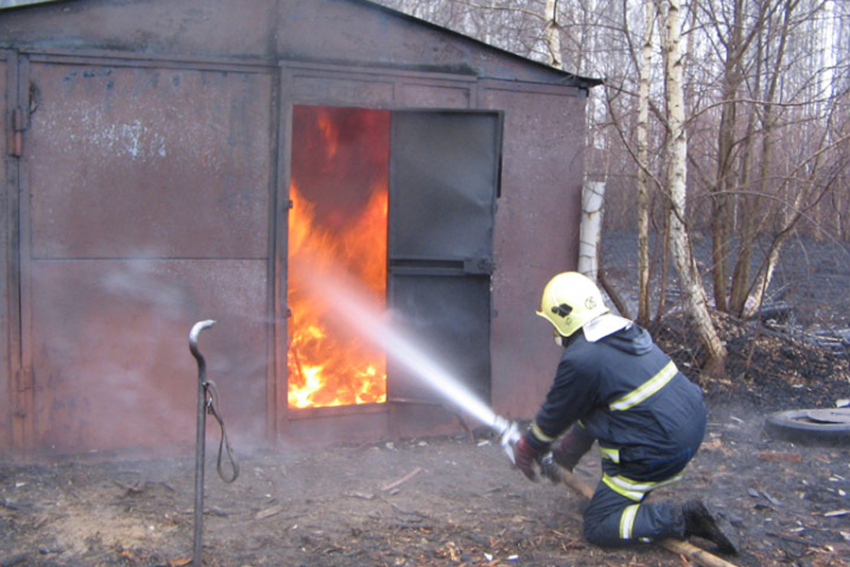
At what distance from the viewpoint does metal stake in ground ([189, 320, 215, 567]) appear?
12.9 ft

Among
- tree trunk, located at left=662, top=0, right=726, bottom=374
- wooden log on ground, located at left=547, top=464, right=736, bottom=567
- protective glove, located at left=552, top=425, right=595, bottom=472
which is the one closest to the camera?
wooden log on ground, located at left=547, top=464, right=736, bottom=567

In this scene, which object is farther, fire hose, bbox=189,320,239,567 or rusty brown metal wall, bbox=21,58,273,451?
rusty brown metal wall, bbox=21,58,273,451

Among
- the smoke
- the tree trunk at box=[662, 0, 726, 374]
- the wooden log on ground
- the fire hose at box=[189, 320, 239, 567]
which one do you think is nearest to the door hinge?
the fire hose at box=[189, 320, 239, 567]

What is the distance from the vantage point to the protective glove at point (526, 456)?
4871 millimetres

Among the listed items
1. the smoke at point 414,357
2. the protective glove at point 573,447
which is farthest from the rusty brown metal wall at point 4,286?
the protective glove at point 573,447

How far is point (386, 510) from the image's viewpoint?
17.2 ft

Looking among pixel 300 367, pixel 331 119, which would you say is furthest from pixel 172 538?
pixel 331 119

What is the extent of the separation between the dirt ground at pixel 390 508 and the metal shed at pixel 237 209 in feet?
1.30

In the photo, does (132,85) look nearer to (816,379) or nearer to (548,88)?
(548,88)

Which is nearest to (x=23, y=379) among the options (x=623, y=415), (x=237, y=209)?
(x=237, y=209)

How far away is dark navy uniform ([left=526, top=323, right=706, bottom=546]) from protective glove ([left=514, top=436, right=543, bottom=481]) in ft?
0.51

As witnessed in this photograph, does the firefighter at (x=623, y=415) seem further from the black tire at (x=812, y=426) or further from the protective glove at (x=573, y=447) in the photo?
the black tire at (x=812, y=426)

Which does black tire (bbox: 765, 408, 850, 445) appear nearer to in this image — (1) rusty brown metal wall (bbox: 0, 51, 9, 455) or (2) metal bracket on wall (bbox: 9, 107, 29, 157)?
(1) rusty brown metal wall (bbox: 0, 51, 9, 455)

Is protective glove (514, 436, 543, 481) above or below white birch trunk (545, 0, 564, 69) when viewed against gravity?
below
